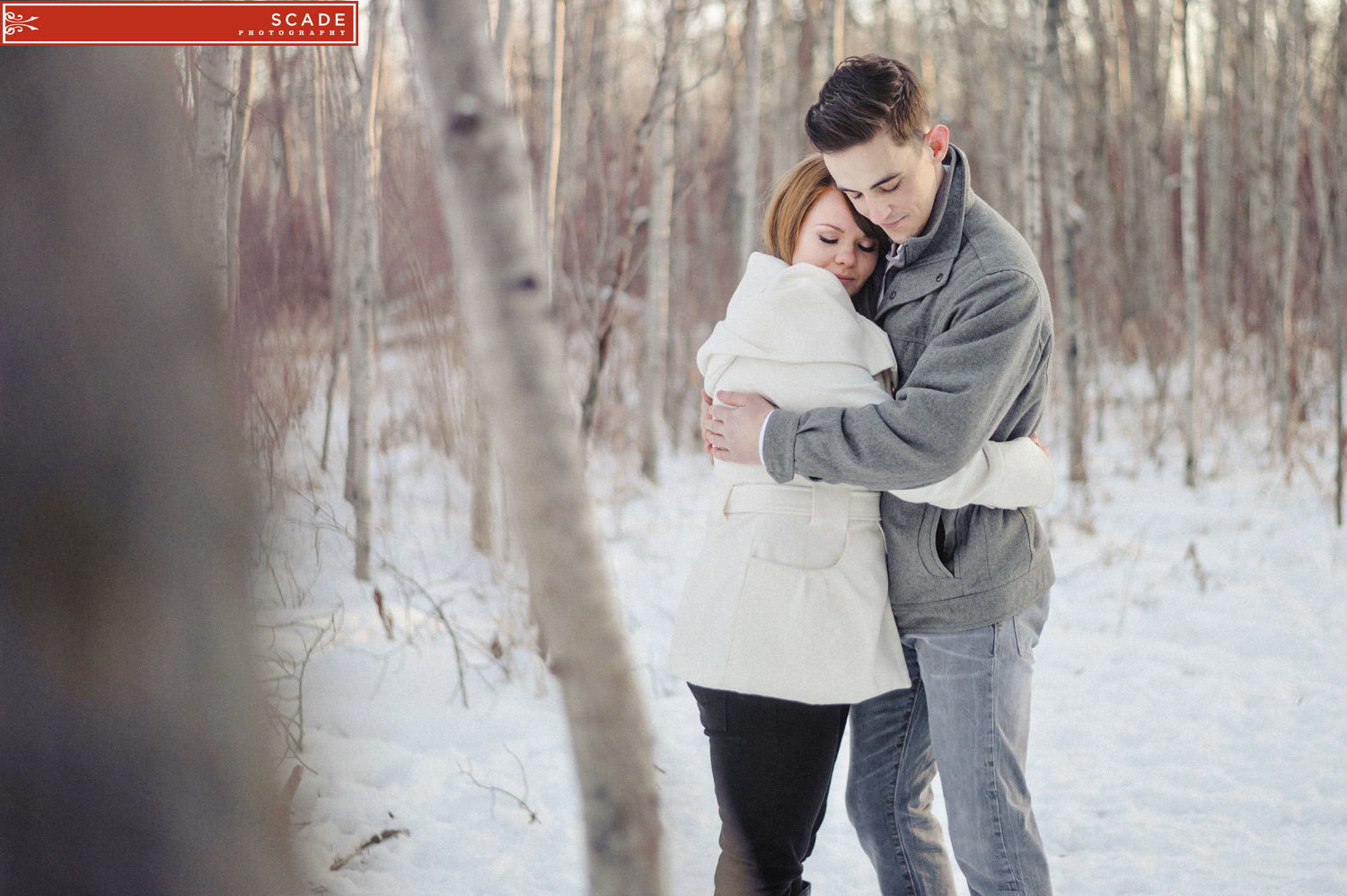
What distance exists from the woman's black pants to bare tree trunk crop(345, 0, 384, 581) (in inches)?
108

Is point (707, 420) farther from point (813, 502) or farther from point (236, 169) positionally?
point (236, 169)

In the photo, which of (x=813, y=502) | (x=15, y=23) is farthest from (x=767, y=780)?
(x=15, y=23)

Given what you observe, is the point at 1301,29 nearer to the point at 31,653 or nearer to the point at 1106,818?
the point at 1106,818

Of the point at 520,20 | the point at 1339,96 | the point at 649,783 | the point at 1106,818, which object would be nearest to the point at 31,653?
the point at 649,783

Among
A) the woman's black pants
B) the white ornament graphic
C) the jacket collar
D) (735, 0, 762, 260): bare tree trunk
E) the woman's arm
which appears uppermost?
(735, 0, 762, 260): bare tree trunk

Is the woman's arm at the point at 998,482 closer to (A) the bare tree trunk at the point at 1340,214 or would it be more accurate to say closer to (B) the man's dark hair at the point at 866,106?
(B) the man's dark hair at the point at 866,106

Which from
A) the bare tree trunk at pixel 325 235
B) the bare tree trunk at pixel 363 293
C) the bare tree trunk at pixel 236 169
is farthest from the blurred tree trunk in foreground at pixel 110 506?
the bare tree trunk at pixel 363 293

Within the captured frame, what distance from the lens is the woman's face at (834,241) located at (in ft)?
5.07

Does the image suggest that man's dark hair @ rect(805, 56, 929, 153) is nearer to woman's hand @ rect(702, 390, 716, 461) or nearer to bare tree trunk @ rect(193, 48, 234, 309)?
woman's hand @ rect(702, 390, 716, 461)

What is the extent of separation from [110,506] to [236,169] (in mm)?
1767

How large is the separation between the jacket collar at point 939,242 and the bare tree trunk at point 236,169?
1515 millimetres

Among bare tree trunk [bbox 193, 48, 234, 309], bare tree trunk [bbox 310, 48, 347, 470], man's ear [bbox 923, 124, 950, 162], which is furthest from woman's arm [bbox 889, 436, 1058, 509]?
bare tree trunk [bbox 310, 48, 347, 470]

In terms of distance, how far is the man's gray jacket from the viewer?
1.29 metres

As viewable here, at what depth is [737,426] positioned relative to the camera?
1440 millimetres
